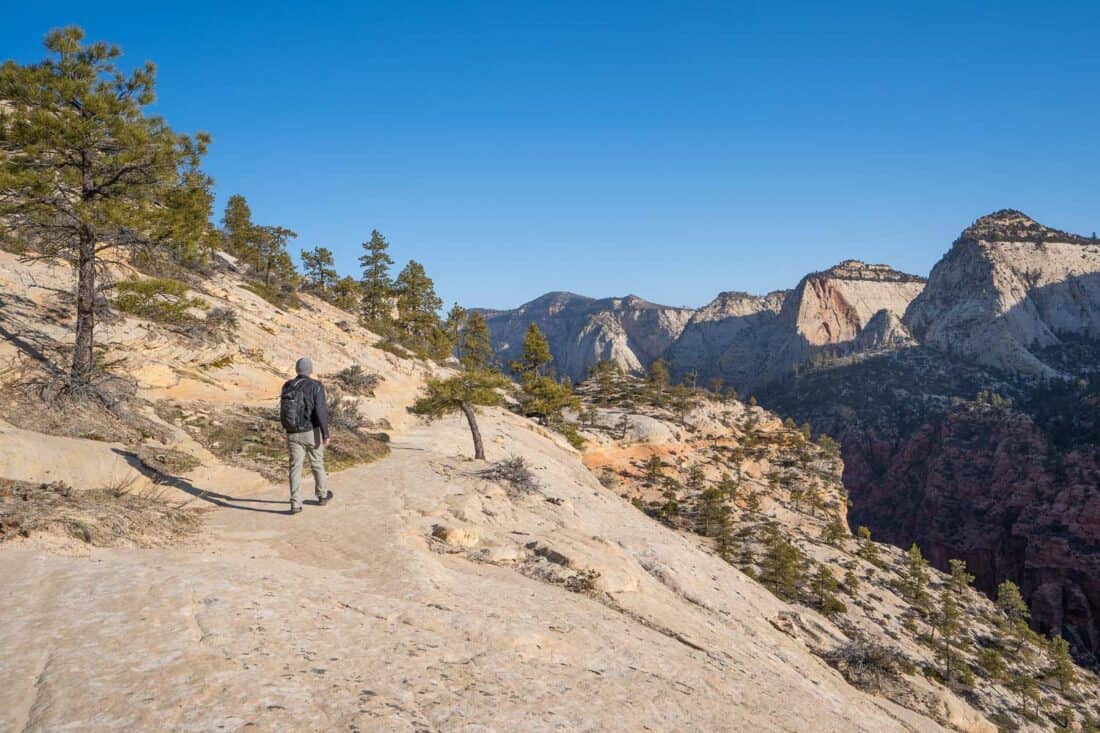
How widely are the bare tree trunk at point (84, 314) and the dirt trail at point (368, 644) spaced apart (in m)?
6.19

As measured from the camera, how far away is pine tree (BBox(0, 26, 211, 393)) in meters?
12.0

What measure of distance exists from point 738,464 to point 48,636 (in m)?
62.4

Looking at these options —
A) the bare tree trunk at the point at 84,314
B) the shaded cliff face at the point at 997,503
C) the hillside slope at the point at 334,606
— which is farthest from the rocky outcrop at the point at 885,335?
the bare tree trunk at the point at 84,314

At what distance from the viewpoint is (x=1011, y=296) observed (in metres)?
153

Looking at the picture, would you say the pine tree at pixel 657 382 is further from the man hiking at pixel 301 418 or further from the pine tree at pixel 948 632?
the man hiking at pixel 301 418

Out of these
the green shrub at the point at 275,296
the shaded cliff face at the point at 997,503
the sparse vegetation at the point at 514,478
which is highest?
the green shrub at the point at 275,296

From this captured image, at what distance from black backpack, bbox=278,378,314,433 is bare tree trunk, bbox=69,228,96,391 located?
704cm

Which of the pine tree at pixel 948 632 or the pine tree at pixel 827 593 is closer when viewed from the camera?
the pine tree at pixel 948 632

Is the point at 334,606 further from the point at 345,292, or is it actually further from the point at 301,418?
the point at 345,292

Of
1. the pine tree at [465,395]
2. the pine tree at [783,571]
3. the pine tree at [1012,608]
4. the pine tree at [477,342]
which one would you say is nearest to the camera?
the pine tree at [465,395]

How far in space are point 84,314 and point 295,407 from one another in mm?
7798

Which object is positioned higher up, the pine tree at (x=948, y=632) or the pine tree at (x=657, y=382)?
the pine tree at (x=657, y=382)

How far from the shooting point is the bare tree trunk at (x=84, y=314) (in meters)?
13.0

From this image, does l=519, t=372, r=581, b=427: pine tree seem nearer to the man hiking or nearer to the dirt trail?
the dirt trail
